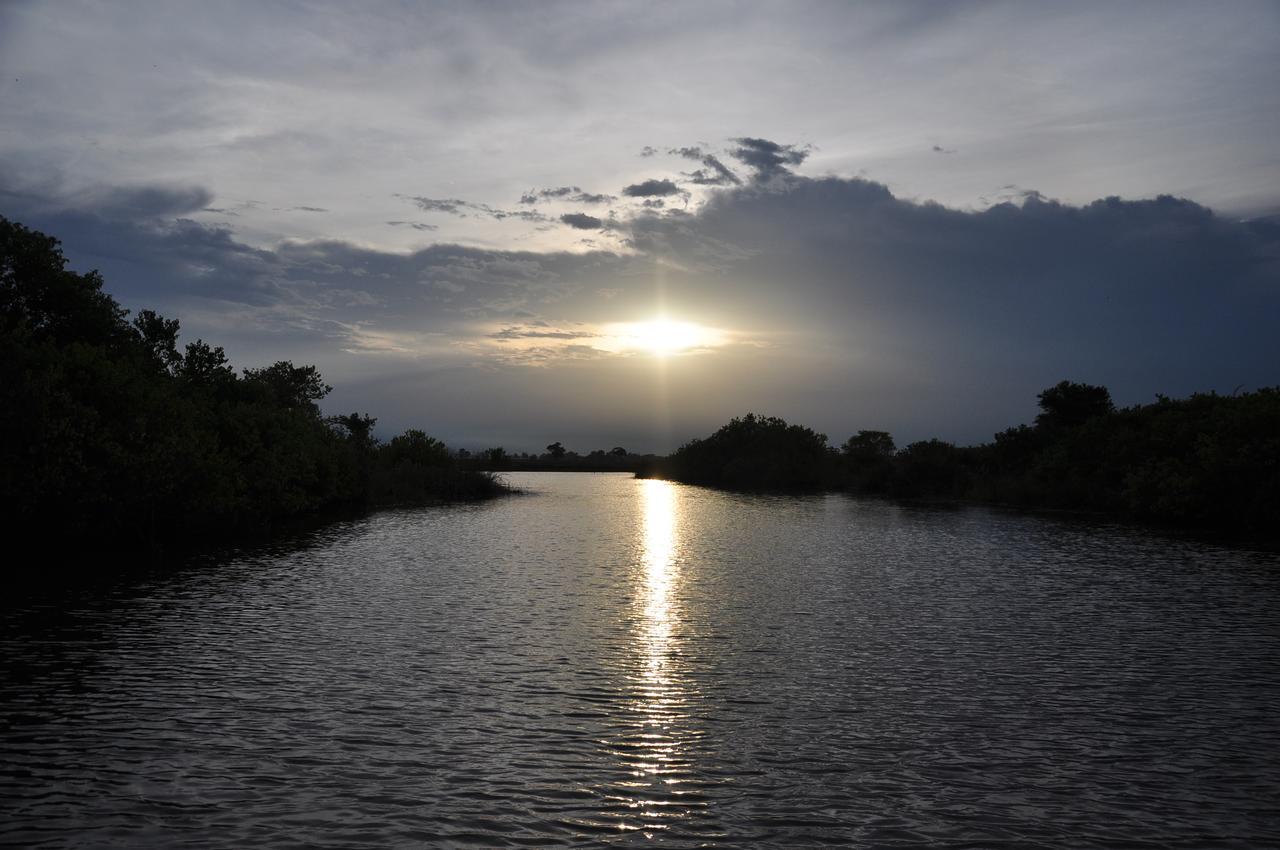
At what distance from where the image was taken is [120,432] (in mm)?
33750

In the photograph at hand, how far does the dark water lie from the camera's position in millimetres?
10297

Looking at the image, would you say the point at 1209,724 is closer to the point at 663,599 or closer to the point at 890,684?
the point at 890,684

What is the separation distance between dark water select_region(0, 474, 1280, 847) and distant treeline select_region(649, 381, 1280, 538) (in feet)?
85.9

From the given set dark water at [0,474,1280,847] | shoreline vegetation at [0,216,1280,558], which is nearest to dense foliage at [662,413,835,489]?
shoreline vegetation at [0,216,1280,558]

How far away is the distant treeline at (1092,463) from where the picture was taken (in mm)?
52562

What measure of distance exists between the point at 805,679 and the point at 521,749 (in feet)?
21.5

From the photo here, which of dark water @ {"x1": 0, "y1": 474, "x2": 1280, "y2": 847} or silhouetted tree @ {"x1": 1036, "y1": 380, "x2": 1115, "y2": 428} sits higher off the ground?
silhouetted tree @ {"x1": 1036, "y1": 380, "x2": 1115, "y2": 428}

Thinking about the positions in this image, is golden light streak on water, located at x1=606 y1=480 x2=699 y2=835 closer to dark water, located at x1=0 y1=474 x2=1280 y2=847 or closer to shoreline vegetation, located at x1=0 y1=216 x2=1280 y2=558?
dark water, located at x1=0 y1=474 x2=1280 y2=847

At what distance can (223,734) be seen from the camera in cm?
1328

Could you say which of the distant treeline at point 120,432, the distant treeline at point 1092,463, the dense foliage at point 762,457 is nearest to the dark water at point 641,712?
the distant treeline at point 120,432

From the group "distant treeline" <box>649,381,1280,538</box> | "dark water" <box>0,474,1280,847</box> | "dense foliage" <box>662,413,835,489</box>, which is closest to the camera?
"dark water" <box>0,474,1280,847</box>

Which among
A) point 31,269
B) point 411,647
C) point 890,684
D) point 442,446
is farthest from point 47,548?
point 442,446

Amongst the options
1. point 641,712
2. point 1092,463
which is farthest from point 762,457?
point 641,712

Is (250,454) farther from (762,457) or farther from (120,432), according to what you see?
(762,457)
